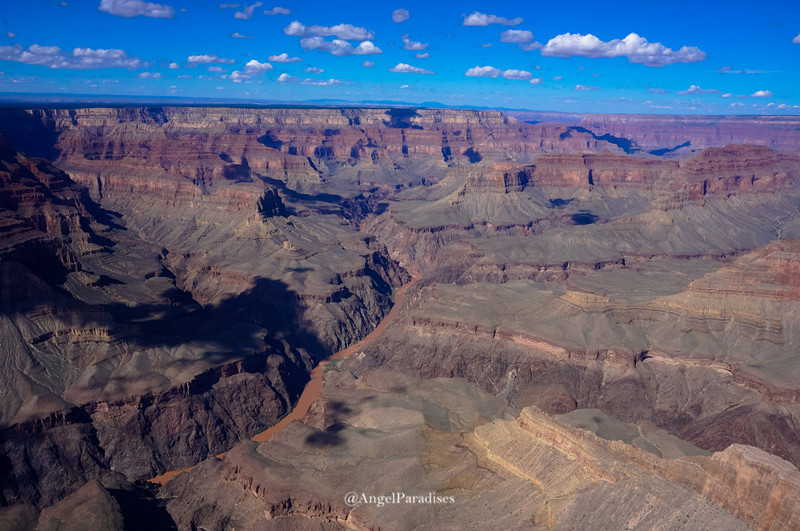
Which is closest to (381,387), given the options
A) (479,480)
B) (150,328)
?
(479,480)

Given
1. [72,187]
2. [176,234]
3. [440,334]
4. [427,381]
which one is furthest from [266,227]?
[427,381]

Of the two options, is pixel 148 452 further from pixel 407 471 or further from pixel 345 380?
pixel 407 471

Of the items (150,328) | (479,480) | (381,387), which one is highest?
(150,328)

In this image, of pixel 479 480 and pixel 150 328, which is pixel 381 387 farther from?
pixel 150 328

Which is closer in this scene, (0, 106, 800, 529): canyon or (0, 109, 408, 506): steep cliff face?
(0, 106, 800, 529): canyon

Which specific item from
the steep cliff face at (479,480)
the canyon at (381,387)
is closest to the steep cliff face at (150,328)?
the canyon at (381,387)

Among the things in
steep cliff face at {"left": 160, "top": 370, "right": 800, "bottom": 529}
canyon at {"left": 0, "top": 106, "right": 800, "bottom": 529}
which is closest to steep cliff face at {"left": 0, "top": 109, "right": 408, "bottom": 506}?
canyon at {"left": 0, "top": 106, "right": 800, "bottom": 529}

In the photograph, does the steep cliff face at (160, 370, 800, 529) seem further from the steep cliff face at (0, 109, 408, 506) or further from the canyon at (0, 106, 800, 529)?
the steep cliff face at (0, 109, 408, 506)

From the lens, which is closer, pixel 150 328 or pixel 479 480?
pixel 479 480

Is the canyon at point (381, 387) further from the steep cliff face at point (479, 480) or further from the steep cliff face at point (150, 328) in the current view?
the steep cliff face at point (150, 328)

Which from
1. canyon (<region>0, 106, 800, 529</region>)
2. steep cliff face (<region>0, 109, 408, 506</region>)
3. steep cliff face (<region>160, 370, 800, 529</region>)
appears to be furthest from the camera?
steep cliff face (<region>0, 109, 408, 506</region>)

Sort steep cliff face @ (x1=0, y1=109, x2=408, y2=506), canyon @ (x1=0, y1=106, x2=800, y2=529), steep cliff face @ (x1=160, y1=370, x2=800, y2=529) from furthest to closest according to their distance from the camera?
steep cliff face @ (x1=0, y1=109, x2=408, y2=506) → canyon @ (x1=0, y1=106, x2=800, y2=529) → steep cliff face @ (x1=160, y1=370, x2=800, y2=529)
